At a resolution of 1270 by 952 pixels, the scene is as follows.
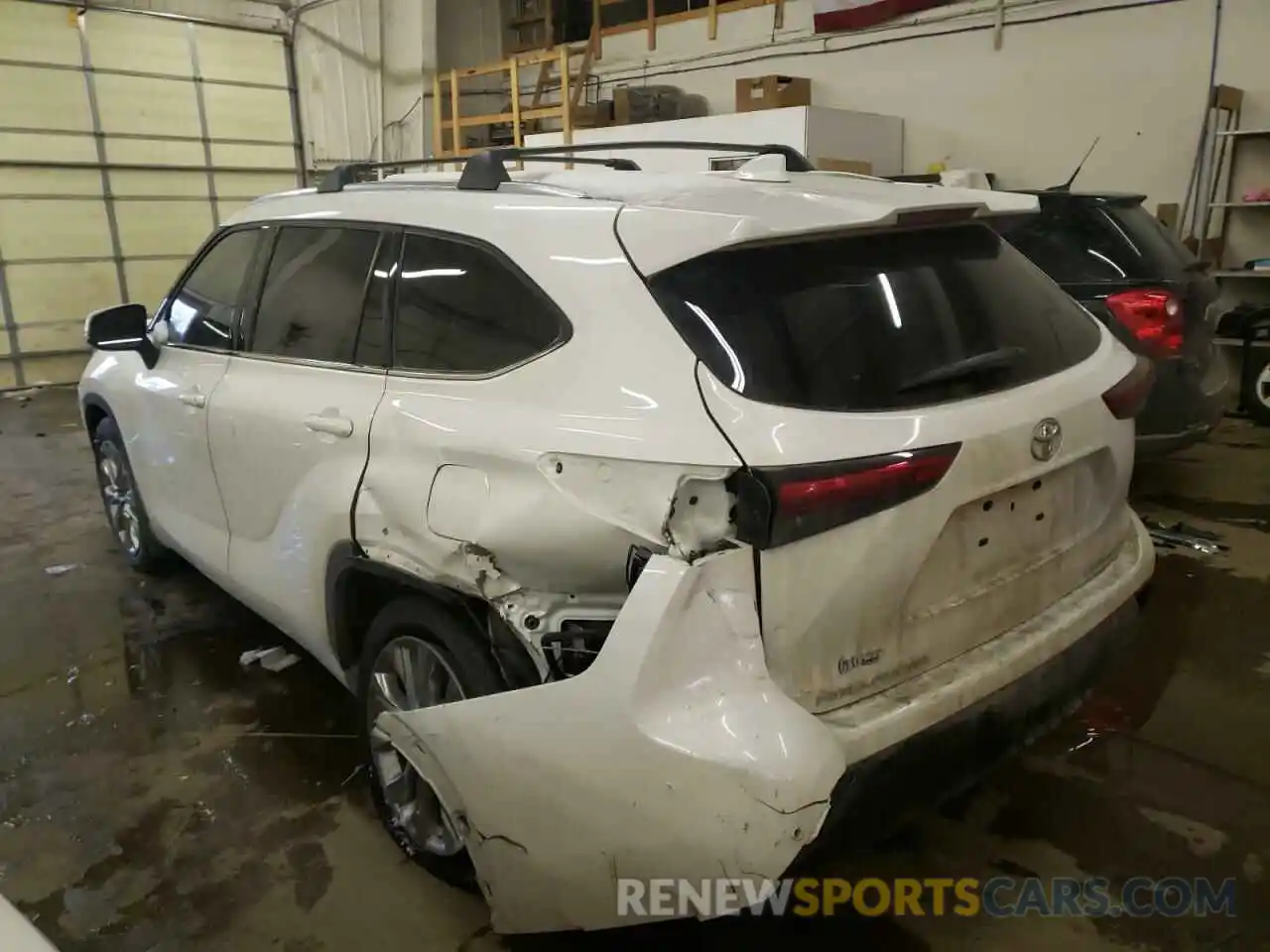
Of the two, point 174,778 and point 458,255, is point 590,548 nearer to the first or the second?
point 458,255

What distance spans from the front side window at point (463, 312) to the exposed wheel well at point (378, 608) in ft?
1.52

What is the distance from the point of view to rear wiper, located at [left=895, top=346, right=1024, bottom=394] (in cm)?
174

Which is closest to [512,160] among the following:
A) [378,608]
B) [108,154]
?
[378,608]

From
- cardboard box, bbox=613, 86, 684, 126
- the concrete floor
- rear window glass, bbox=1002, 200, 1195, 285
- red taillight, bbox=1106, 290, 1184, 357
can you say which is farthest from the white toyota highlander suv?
cardboard box, bbox=613, 86, 684, 126

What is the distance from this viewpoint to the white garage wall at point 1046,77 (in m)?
7.02

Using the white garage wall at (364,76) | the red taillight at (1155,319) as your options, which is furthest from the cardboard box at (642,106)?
the red taillight at (1155,319)

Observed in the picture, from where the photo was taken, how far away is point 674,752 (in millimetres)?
1510

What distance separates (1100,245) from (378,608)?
375 centimetres

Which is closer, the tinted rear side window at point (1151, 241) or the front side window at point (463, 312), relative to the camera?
the front side window at point (463, 312)

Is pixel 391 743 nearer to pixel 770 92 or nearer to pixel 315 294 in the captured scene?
pixel 315 294

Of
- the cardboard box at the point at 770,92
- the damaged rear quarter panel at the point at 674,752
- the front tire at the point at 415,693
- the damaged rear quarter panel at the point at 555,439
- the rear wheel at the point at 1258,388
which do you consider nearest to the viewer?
the damaged rear quarter panel at the point at 674,752

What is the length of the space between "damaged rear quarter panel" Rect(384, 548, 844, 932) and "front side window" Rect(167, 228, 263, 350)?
1.87m

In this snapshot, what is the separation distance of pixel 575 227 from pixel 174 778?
6.44 ft
